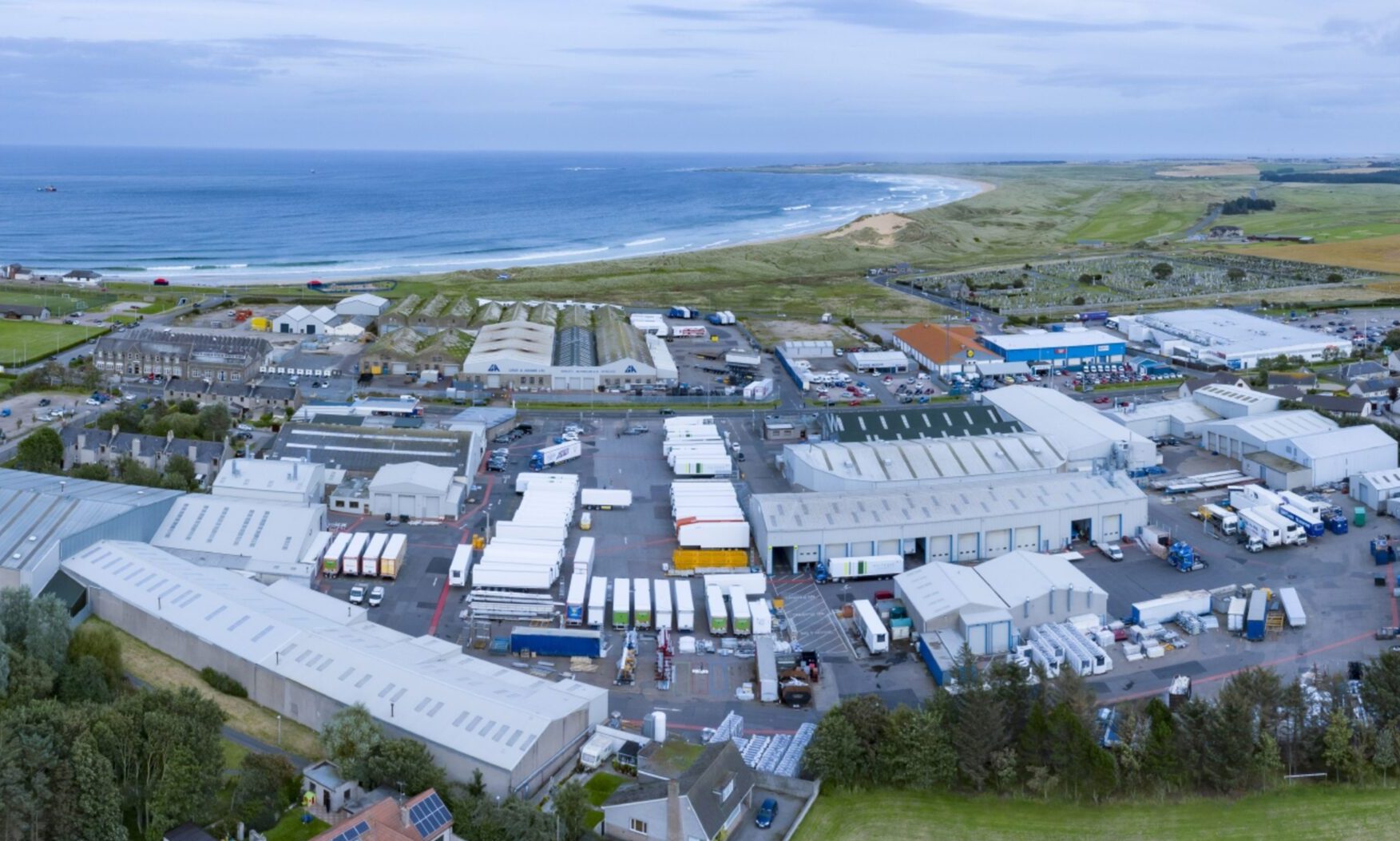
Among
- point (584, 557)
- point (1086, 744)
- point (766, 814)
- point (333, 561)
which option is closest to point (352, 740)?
point (766, 814)

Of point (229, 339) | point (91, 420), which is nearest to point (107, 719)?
point (91, 420)

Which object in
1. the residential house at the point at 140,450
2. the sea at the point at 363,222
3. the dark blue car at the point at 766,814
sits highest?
the sea at the point at 363,222

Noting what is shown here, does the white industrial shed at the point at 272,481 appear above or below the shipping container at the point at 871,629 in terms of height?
above

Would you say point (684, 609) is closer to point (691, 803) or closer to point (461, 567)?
point (461, 567)

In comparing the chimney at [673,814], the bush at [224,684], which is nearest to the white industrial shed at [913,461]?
the chimney at [673,814]

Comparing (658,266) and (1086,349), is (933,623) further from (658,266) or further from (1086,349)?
(658,266)

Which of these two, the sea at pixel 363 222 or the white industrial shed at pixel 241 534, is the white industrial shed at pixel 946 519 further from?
the sea at pixel 363 222

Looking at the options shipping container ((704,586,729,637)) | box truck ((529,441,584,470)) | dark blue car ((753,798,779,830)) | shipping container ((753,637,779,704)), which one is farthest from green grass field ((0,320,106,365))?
dark blue car ((753,798,779,830))

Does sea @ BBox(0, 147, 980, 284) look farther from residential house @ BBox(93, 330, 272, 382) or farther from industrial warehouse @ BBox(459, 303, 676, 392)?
industrial warehouse @ BBox(459, 303, 676, 392)
